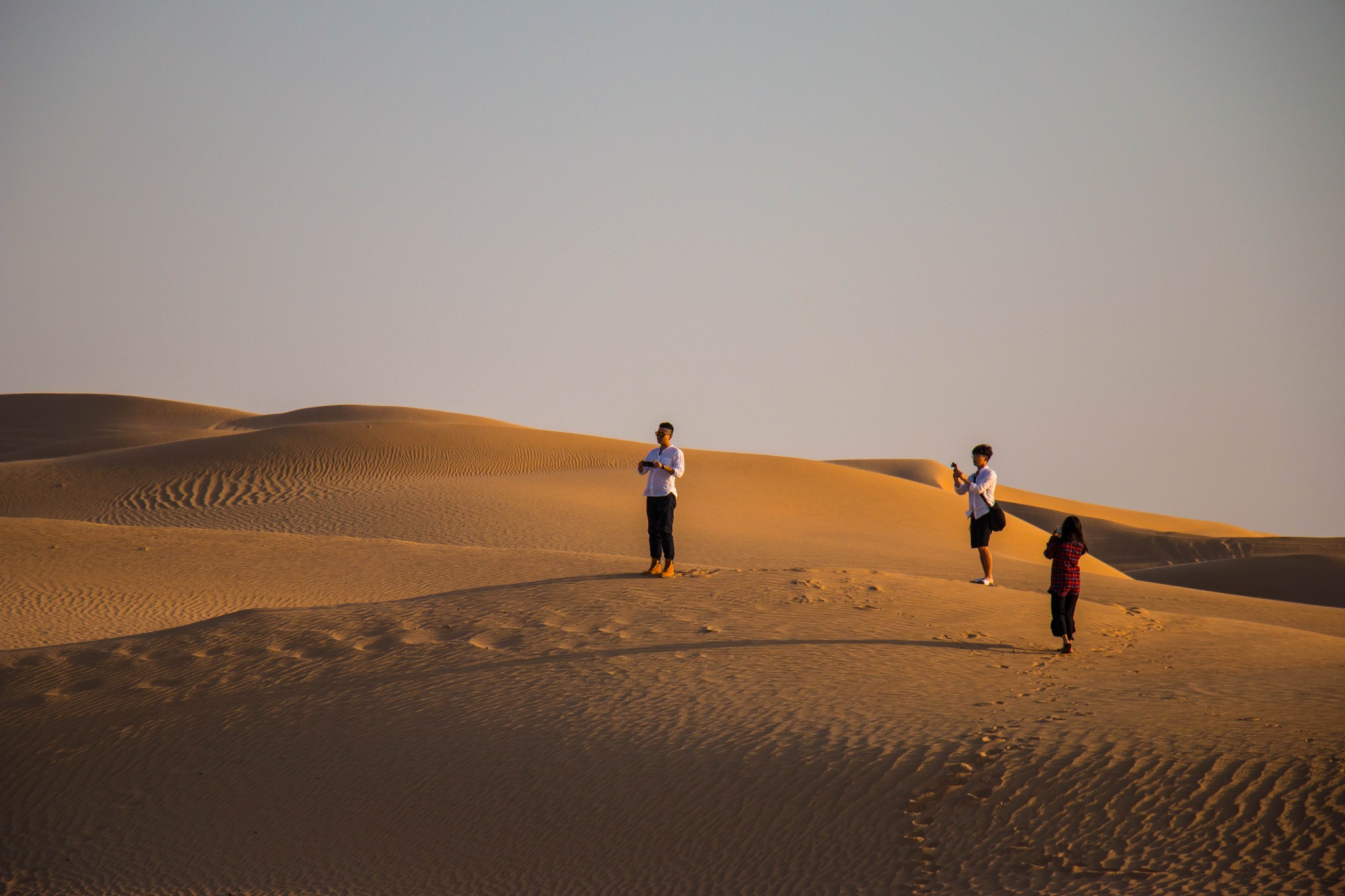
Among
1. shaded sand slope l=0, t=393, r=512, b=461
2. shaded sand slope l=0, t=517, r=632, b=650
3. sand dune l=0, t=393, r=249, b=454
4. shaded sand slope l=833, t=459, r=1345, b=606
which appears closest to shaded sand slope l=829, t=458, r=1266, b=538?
shaded sand slope l=833, t=459, r=1345, b=606

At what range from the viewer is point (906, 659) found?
28.7 feet

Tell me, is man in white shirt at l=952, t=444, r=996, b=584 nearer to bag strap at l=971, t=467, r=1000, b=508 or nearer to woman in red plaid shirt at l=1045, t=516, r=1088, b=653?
bag strap at l=971, t=467, r=1000, b=508

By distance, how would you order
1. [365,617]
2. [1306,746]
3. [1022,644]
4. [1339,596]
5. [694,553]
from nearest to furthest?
[1306,746] → [1022,644] → [365,617] → [694,553] → [1339,596]

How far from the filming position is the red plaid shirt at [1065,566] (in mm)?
8945

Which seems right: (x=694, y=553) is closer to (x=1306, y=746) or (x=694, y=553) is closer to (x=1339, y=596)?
(x=1306, y=746)

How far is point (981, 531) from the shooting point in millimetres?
11406

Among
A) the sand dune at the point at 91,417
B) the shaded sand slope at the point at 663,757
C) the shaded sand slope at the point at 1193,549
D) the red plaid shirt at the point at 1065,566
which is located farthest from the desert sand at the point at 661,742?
the sand dune at the point at 91,417

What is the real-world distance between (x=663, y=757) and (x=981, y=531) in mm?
5973

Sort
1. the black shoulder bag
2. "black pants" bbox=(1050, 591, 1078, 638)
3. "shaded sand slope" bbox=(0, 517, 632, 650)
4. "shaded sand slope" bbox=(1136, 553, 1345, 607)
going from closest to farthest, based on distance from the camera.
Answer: "black pants" bbox=(1050, 591, 1078, 638) < the black shoulder bag < "shaded sand slope" bbox=(0, 517, 632, 650) < "shaded sand slope" bbox=(1136, 553, 1345, 607)

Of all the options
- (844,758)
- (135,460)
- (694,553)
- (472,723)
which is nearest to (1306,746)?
(844,758)

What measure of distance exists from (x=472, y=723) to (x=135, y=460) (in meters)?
26.7

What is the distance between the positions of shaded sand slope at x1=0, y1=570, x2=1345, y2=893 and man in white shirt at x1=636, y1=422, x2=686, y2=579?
94cm

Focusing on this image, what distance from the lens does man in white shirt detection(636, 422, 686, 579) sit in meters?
10.4

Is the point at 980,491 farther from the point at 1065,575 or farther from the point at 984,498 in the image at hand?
the point at 1065,575
